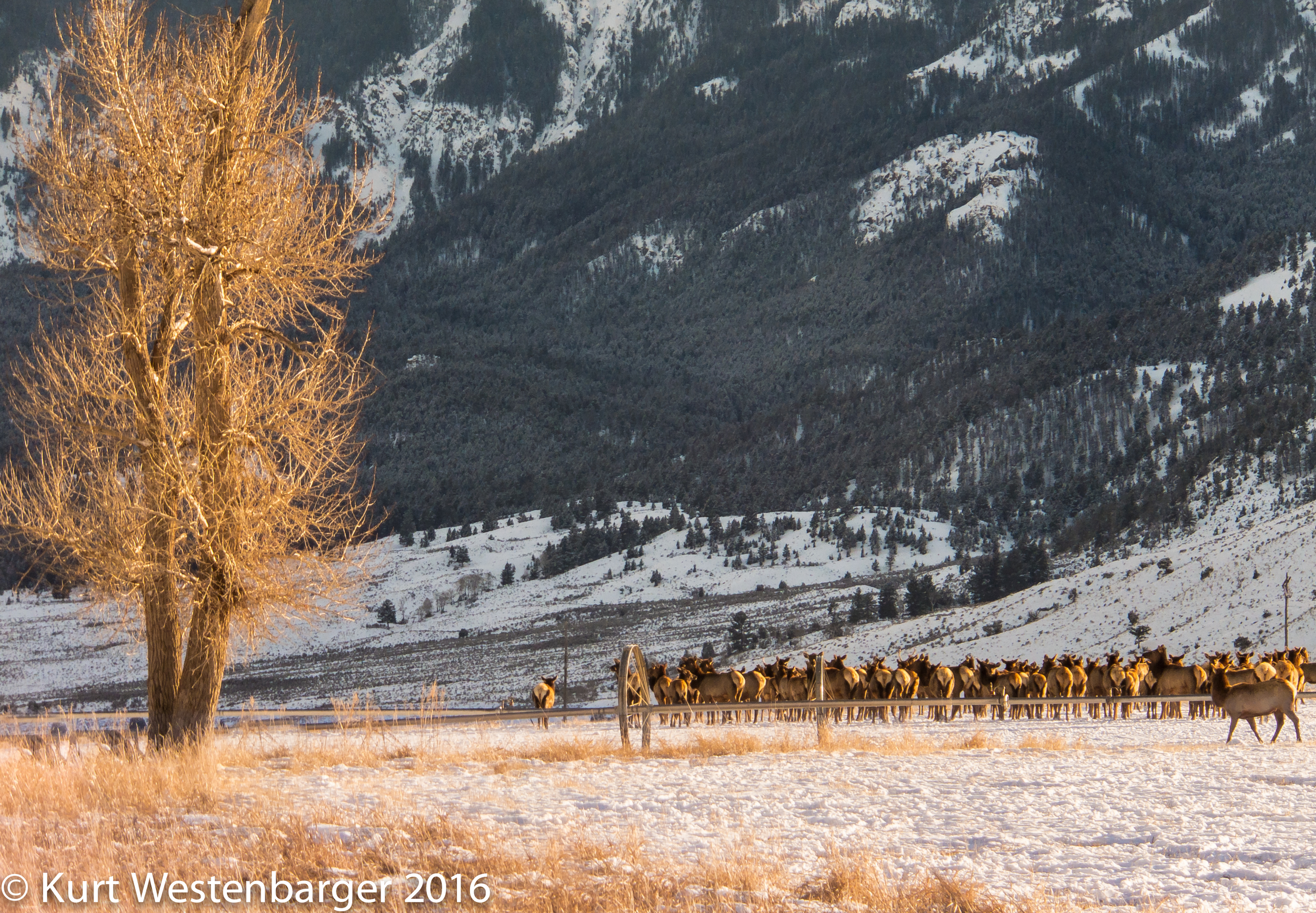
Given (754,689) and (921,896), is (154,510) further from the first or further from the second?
(754,689)

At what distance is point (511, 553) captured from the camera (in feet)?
330

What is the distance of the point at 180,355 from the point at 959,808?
856 cm

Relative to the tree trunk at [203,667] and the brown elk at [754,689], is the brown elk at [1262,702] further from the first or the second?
the tree trunk at [203,667]

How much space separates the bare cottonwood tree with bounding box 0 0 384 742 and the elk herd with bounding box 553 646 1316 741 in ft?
32.5

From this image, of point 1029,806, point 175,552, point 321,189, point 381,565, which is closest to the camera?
point 1029,806

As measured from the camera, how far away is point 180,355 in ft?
41.4

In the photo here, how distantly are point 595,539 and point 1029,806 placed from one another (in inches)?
3563

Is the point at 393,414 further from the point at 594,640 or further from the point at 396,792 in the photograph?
the point at 396,792

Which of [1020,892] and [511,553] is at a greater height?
[511,553]

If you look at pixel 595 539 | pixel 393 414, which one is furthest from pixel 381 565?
pixel 393 414

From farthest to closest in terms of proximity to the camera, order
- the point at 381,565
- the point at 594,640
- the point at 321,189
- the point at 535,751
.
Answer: the point at 381,565 < the point at 594,640 < the point at 535,751 < the point at 321,189

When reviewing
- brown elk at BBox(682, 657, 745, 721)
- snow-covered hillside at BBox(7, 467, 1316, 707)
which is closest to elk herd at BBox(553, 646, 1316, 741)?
brown elk at BBox(682, 657, 745, 721)

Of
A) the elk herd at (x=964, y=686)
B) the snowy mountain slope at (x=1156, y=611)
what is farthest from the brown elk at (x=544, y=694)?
the snowy mountain slope at (x=1156, y=611)

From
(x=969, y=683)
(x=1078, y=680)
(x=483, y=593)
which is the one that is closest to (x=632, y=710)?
(x=969, y=683)
